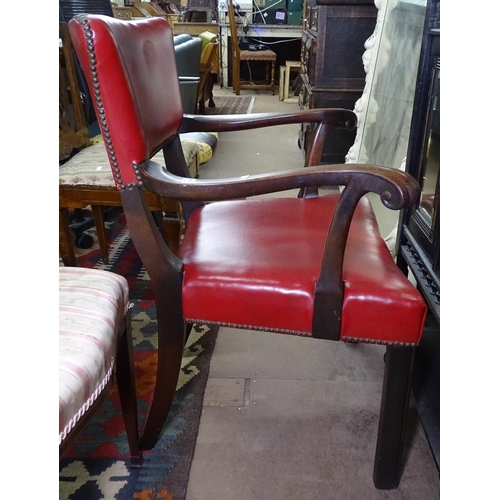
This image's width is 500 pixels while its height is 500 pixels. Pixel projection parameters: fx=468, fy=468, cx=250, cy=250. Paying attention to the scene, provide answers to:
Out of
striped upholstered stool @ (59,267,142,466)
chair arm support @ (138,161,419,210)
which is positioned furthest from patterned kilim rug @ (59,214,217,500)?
chair arm support @ (138,161,419,210)

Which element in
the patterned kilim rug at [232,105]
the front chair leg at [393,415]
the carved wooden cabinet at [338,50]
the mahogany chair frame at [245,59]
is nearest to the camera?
the front chair leg at [393,415]

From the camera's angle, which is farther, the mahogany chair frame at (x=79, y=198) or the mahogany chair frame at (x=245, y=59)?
the mahogany chair frame at (x=245, y=59)

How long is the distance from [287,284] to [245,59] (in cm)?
549

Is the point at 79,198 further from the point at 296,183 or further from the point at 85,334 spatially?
the point at 296,183

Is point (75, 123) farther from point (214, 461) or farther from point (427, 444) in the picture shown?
point (427, 444)

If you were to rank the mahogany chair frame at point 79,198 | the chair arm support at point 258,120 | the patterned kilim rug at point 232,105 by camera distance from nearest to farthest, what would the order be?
the chair arm support at point 258,120
the mahogany chair frame at point 79,198
the patterned kilim rug at point 232,105

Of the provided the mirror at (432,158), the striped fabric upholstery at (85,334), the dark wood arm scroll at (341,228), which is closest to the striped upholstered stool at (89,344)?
the striped fabric upholstery at (85,334)

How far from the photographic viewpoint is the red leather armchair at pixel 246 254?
83 cm

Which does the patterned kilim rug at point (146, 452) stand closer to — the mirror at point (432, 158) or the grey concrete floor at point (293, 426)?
the grey concrete floor at point (293, 426)

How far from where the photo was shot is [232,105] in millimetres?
5363

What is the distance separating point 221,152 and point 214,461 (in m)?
2.88

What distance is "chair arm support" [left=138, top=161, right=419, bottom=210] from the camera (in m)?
0.75

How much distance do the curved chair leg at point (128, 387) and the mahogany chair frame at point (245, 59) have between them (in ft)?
17.2
